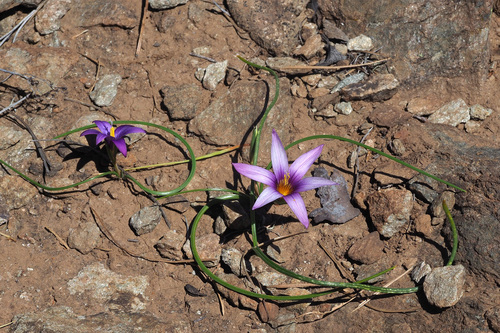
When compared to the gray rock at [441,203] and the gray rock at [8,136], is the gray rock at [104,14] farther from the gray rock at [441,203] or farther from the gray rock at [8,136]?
the gray rock at [441,203]

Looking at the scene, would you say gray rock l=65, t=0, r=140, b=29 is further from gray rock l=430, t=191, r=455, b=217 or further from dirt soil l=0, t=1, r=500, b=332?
gray rock l=430, t=191, r=455, b=217

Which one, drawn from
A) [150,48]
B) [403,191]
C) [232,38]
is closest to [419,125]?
[403,191]

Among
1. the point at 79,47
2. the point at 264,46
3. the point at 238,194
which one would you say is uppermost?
the point at 79,47

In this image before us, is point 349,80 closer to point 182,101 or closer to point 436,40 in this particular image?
point 436,40

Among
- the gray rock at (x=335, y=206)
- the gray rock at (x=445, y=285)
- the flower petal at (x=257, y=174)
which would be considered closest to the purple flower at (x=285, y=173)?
the flower petal at (x=257, y=174)

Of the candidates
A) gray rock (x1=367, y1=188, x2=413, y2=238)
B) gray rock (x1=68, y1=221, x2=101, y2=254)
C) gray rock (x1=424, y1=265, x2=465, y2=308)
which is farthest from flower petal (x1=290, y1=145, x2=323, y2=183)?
gray rock (x1=68, y1=221, x2=101, y2=254)

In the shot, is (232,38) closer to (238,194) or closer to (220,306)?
(238,194)

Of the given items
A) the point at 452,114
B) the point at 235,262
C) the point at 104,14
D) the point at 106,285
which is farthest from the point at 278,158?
the point at 104,14

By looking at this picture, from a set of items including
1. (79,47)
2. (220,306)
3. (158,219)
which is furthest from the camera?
(79,47)
